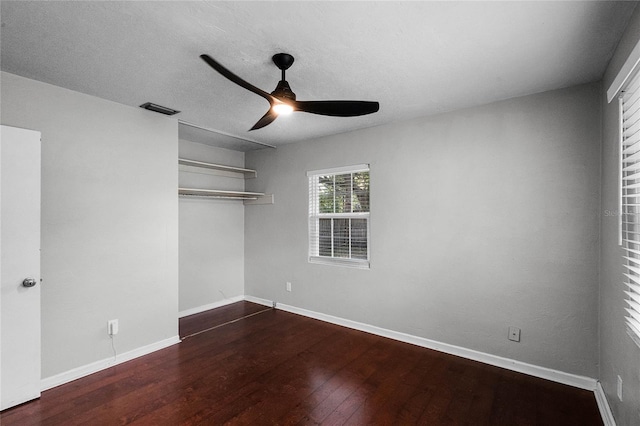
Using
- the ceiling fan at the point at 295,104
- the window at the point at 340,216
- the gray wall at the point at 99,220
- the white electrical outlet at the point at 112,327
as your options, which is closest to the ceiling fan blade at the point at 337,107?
the ceiling fan at the point at 295,104

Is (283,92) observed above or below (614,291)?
above

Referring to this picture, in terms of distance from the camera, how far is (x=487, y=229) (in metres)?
2.87

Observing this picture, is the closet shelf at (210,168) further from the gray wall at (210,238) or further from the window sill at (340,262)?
the window sill at (340,262)

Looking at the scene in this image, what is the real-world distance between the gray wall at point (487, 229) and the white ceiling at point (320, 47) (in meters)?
0.36

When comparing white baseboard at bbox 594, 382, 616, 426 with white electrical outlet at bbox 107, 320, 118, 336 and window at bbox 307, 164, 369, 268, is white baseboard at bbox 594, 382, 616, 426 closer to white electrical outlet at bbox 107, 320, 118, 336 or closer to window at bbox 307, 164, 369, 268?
window at bbox 307, 164, 369, 268

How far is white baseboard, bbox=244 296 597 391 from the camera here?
96.3 inches

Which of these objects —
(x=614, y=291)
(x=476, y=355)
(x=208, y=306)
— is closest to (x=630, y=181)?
(x=614, y=291)

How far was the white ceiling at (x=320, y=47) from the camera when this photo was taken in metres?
1.59

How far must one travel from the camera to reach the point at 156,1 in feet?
4.99

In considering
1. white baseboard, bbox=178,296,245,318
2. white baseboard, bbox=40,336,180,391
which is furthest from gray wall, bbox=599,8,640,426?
white baseboard, bbox=178,296,245,318

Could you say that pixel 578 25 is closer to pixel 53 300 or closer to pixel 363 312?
pixel 363 312

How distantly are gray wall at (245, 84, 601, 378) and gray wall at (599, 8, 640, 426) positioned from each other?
19cm

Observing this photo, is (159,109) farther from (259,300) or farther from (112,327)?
(259,300)

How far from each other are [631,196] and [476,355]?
6.36ft
